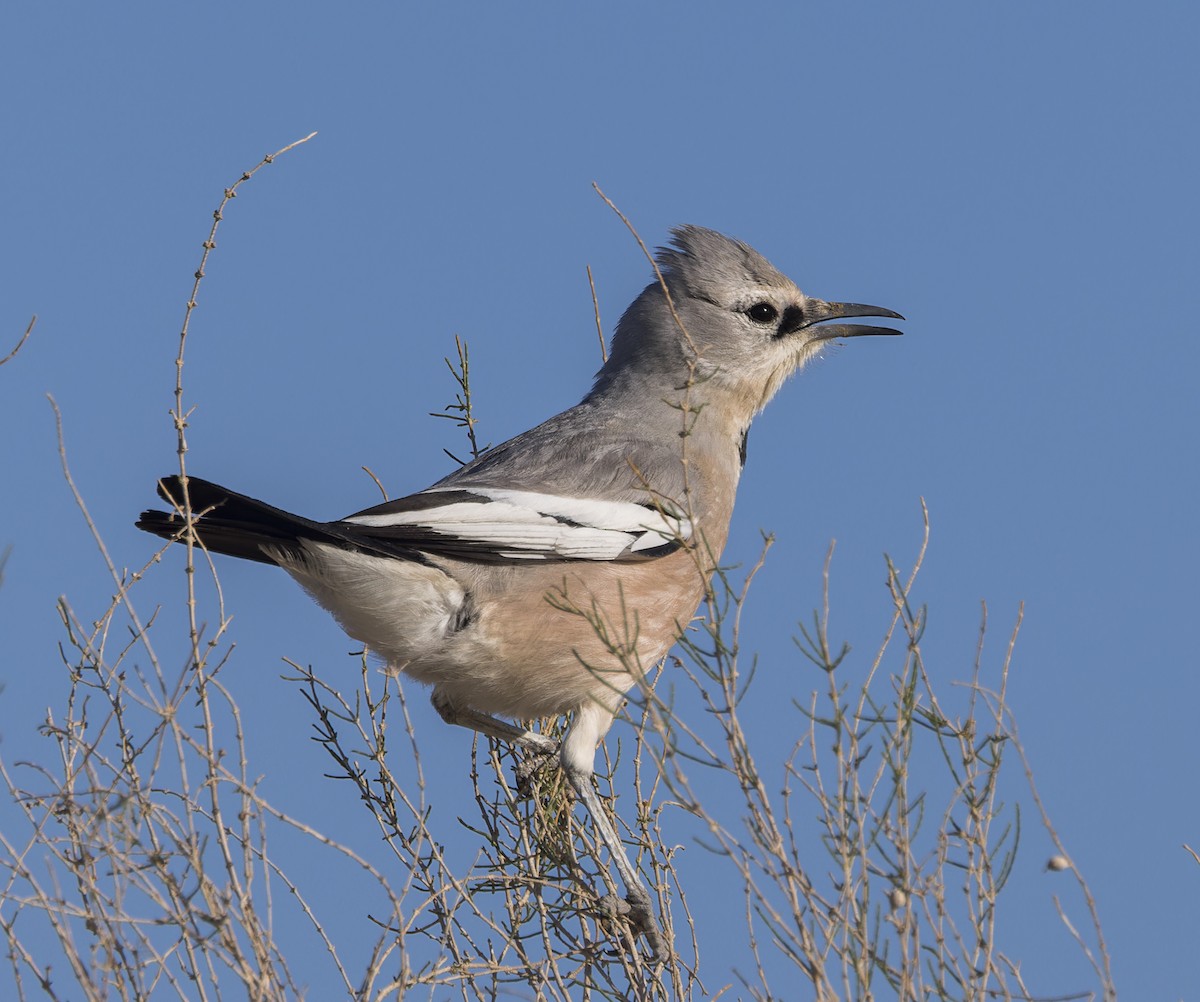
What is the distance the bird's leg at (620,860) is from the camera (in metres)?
5.91

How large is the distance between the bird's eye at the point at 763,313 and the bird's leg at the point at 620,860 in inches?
106

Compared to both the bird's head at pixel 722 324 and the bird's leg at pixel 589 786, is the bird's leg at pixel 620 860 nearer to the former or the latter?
the bird's leg at pixel 589 786

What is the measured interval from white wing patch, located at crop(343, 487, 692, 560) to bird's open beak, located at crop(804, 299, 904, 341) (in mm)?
1766

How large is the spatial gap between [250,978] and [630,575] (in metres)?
2.64

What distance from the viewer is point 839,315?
7.66m

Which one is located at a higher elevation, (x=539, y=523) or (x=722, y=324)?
(x=722, y=324)

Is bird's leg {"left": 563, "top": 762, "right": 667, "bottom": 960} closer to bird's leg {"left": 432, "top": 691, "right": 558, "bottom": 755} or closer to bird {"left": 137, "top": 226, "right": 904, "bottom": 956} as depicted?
bird {"left": 137, "top": 226, "right": 904, "bottom": 956}

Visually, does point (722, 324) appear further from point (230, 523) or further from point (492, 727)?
point (230, 523)

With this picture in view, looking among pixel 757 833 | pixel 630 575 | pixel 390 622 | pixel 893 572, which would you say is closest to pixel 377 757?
pixel 390 622

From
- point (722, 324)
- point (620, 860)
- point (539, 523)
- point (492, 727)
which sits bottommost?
point (620, 860)

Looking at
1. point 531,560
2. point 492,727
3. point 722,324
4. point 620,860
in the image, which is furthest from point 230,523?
point 722,324

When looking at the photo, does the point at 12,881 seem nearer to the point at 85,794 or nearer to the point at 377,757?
the point at 85,794

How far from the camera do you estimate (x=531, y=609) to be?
6000mm

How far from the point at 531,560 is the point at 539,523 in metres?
0.19
